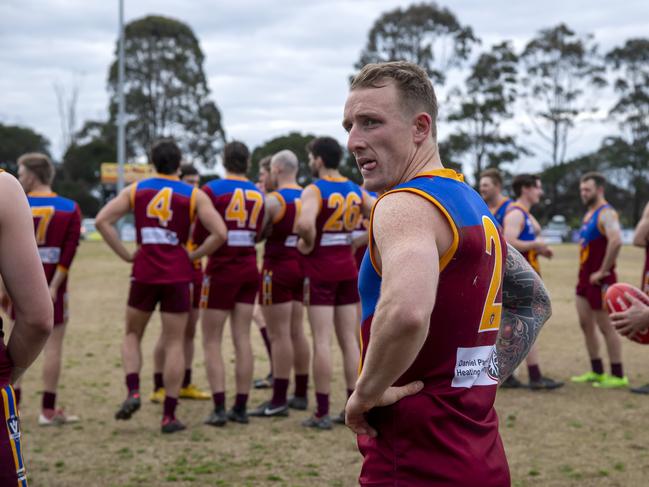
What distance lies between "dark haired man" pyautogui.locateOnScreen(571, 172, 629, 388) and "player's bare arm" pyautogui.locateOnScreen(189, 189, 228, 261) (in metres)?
4.24

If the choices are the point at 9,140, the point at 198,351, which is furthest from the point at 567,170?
the point at 198,351

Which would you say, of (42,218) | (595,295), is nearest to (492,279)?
(42,218)

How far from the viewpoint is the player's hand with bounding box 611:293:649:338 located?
3.73 metres

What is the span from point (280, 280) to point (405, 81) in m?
4.98

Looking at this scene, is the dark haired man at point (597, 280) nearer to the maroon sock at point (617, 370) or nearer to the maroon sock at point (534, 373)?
the maroon sock at point (617, 370)

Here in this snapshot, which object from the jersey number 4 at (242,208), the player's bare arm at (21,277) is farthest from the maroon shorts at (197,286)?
the player's bare arm at (21,277)

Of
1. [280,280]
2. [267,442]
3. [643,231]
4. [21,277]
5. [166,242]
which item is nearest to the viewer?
[21,277]

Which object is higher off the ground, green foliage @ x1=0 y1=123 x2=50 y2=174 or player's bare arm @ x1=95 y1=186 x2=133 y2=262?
green foliage @ x1=0 y1=123 x2=50 y2=174

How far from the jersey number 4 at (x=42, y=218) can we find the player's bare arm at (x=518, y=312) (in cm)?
486

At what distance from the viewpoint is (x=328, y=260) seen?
22.8ft

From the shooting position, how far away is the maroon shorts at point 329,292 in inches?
272

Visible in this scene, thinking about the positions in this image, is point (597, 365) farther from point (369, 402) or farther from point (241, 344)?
point (369, 402)

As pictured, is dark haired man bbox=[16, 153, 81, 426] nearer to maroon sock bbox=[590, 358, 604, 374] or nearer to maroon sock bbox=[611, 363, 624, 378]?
maroon sock bbox=[590, 358, 604, 374]

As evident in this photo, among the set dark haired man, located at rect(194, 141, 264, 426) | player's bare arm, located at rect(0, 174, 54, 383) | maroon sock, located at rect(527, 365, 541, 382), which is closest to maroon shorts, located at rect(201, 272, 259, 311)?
dark haired man, located at rect(194, 141, 264, 426)
